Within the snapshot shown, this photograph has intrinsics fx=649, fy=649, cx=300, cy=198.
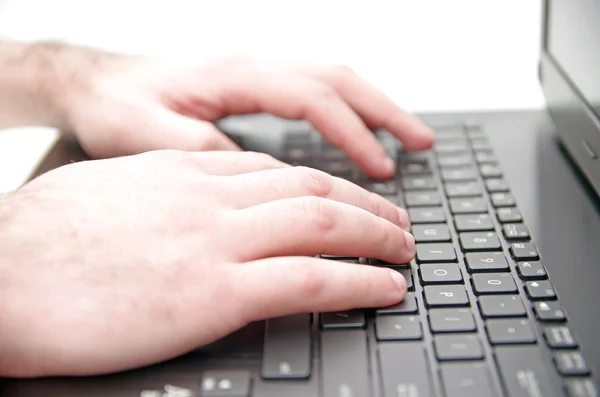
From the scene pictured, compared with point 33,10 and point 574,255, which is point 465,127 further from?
point 33,10

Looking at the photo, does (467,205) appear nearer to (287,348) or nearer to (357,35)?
(287,348)

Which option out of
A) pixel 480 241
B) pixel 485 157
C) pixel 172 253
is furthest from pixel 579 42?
pixel 172 253

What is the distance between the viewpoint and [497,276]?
0.50 meters

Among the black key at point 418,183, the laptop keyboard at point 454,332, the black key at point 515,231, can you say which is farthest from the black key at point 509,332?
the black key at point 418,183

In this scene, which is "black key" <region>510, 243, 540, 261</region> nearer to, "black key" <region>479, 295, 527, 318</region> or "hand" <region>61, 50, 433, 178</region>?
"black key" <region>479, 295, 527, 318</region>

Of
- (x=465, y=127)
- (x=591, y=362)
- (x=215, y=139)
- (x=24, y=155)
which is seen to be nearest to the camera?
(x=591, y=362)

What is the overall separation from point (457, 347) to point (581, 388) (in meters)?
0.08

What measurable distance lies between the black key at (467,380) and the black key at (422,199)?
0.72 ft

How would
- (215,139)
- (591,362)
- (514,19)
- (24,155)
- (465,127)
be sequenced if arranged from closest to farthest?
(591,362)
(215,139)
(465,127)
(24,155)
(514,19)

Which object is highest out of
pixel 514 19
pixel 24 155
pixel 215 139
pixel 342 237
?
pixel 514 19

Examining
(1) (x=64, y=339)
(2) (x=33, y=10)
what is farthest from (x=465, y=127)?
(2) (x=33, y=10)

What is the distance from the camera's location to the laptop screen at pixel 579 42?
0.60 meters

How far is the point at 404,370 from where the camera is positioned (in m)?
0.42

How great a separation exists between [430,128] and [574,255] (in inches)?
10.7
